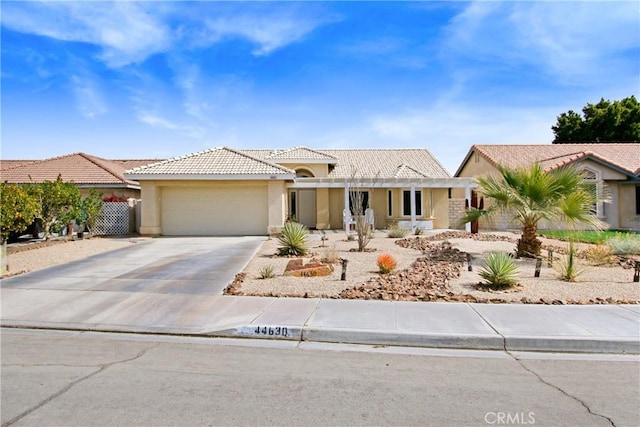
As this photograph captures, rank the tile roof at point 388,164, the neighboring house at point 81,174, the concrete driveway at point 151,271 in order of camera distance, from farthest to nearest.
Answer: the tile roof at point 388,164 < the neighboring house at point 81,174 < the concrete driveway at point 151,271

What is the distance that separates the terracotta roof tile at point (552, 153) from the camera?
27.0 m

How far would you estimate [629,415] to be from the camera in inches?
164

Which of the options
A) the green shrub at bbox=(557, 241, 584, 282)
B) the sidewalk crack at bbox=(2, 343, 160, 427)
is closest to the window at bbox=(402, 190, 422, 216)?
the green shrub at bbox=(557, 241, 584, 282)

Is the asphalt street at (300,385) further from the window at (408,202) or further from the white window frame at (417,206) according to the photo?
the window at (408,202)

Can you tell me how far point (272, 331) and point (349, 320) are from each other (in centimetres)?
125

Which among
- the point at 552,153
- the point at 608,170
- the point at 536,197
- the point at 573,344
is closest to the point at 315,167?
the point at 552,153

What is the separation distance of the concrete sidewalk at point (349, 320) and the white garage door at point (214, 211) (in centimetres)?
1282

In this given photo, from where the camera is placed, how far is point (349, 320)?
284 inches

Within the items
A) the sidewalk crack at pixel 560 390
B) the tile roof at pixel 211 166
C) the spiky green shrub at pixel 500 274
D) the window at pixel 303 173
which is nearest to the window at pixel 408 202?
the window at pixel 303 173

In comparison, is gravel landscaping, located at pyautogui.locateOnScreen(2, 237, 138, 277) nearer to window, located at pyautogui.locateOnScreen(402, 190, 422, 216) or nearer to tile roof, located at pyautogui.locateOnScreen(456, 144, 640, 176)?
window, located at pyautogui.locateOnScreen(402, 190, 422, 216)

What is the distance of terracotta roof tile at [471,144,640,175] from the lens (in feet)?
88.7

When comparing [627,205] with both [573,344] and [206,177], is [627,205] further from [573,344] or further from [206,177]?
[573,344]

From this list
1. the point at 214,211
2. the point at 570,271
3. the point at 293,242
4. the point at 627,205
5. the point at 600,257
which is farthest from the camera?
the point at 627,205

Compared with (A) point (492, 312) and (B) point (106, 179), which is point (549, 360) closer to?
(A) point (492, 312)
